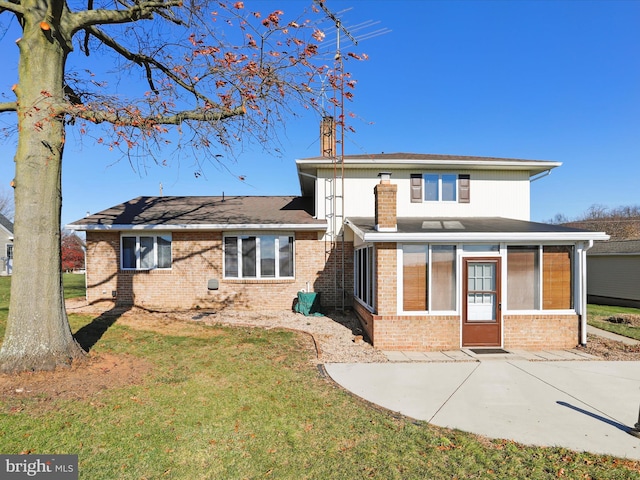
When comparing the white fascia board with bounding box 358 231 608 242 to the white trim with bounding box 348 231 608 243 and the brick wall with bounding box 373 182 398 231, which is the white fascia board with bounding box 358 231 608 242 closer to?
the white trim with bounding box 348 231 608 243

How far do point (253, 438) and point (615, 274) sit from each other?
80.1 ft

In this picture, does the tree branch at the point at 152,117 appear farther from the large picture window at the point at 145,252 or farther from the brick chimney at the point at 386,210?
the large picture window at the point at 145,252

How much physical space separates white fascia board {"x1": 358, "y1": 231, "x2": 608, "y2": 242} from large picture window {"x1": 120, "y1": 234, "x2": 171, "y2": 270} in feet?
27.3

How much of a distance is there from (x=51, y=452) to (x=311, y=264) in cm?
963

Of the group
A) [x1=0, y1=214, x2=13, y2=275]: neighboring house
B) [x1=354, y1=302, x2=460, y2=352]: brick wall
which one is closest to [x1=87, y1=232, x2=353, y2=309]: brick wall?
[x1=354, y1=302, x2=460, y2=352]: brick wall

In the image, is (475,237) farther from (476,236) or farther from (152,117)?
(152,117)

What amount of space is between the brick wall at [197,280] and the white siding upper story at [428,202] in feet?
5.28

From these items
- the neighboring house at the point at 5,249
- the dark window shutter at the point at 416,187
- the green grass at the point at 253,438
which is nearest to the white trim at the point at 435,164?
the dark window shutter at the point at 416,187

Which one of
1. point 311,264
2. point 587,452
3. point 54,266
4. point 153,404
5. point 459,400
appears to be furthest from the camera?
point 311,264

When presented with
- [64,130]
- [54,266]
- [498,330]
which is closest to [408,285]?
[498,330]

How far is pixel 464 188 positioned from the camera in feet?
43.1

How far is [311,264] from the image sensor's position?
12695 mm

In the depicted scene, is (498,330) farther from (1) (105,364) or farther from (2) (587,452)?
(1) (105,364)

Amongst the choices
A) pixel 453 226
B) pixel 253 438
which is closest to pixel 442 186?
pixel 453 226
